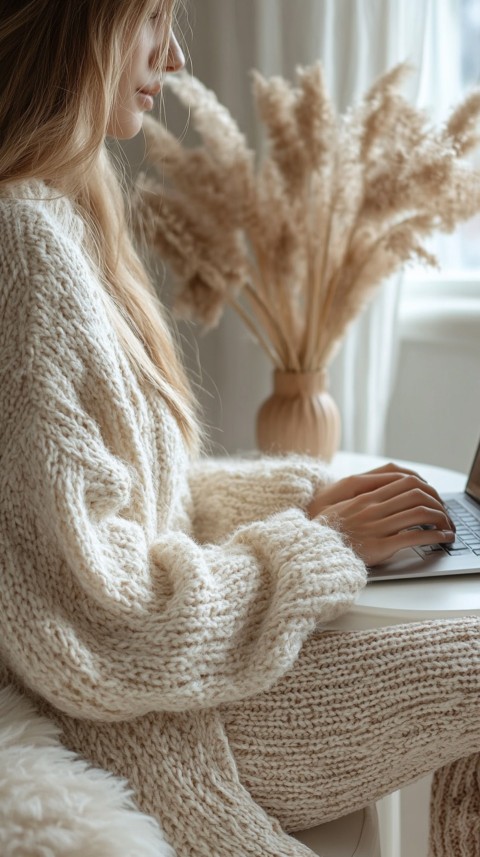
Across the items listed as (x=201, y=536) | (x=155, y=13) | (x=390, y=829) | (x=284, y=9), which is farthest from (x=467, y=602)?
(x=284, y=9)

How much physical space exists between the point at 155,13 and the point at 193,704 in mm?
602

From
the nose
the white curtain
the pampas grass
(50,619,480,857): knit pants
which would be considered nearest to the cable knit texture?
(50,619,480,857): knit pants

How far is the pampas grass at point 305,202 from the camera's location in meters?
1.12

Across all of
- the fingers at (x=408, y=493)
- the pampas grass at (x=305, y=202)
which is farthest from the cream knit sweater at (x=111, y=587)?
the pampas grass at (x=305, y=202)

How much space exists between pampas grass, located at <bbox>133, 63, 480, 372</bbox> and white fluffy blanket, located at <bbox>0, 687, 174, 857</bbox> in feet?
2.39

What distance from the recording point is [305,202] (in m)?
1.24

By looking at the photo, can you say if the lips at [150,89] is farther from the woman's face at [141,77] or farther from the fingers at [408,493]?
the fingers at [408,493]

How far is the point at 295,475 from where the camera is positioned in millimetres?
910

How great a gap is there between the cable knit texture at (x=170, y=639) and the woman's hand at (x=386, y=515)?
64 millimetres

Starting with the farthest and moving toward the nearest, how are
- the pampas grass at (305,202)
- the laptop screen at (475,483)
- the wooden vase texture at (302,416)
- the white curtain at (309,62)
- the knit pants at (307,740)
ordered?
the white curtain at (309,62)
the wooden vase texture at (302,416)
the pampas grass at (305,202)
the laptop screen at (475,483)
the knit pants at (307,740)

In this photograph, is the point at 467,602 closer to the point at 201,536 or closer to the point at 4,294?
the point at 201,536

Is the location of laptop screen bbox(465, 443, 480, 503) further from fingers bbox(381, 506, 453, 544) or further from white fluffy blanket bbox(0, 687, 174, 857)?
white fluffy blanket bbox(0, 687, 174, 857)

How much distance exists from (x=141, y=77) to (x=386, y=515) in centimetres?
48

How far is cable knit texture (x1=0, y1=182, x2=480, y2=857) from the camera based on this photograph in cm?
65
